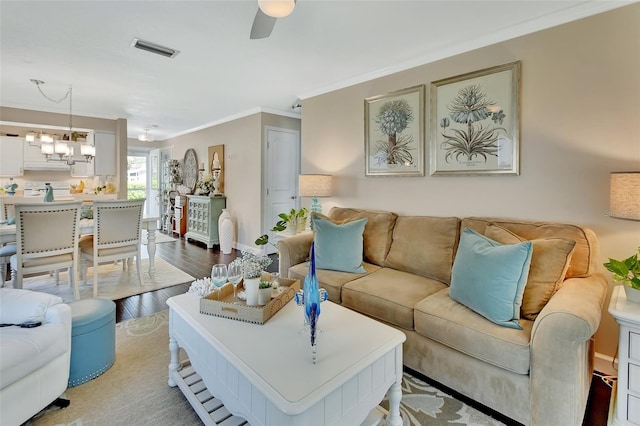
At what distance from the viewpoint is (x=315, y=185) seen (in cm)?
369

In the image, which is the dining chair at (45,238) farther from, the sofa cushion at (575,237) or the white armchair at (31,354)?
the sofa cushion at (575,237)

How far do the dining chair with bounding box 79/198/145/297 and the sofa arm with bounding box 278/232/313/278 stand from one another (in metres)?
1.83

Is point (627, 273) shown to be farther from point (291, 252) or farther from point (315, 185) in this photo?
point (315, 185)

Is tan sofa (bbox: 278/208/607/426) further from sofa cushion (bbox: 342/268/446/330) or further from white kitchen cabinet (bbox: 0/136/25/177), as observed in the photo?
white kitchen cabinet (bbox: 0/136/25/177)

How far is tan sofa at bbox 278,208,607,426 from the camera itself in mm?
1445

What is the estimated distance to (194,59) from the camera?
10.2 ft

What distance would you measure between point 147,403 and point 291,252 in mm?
1608

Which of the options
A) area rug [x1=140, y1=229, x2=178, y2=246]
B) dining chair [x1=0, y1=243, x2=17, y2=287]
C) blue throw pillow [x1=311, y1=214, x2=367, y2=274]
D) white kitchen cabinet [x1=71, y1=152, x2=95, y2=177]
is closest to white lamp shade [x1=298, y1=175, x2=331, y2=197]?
blue throw pillow [x1=311, y1=214, x2=367, y2=274]

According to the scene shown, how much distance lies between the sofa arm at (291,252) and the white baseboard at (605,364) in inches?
91.9

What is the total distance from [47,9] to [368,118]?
2.82 metres

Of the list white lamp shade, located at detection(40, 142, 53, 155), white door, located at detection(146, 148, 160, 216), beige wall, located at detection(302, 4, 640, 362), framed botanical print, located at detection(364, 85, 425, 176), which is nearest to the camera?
beige wall, located at detection(302, 4, 640, 362)

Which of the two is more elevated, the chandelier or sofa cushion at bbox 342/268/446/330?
the chandelier

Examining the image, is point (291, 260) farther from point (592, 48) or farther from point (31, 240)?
point (592, 48)

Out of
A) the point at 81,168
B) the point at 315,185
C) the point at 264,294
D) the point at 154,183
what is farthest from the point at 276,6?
the point at 154,183
